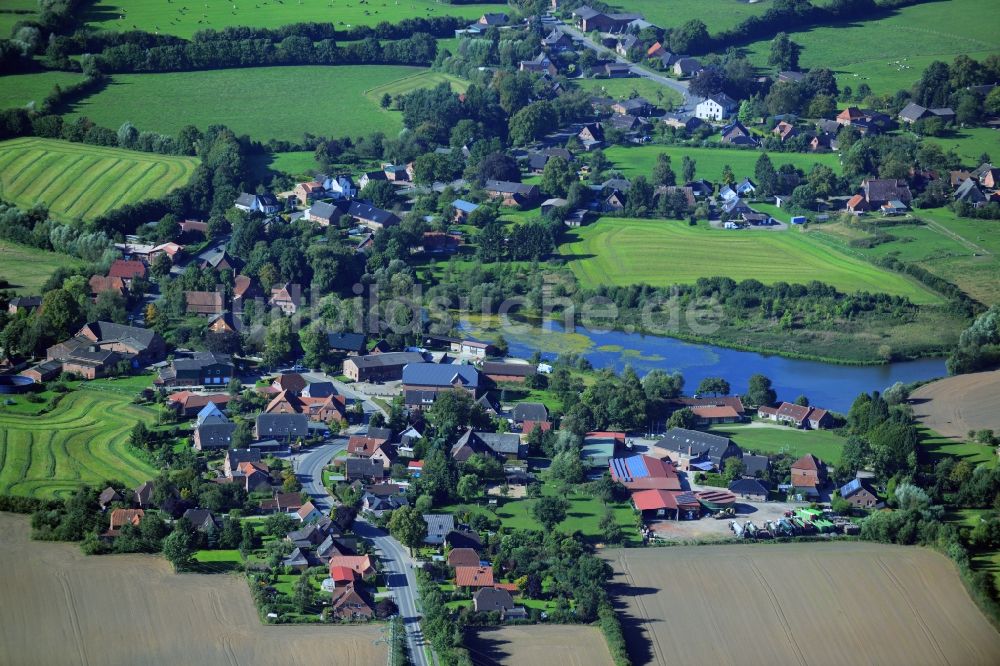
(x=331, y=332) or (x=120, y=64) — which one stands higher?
(x=120, y=64)

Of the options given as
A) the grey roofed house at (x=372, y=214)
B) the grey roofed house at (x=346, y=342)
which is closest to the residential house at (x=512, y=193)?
the grey roofed house at (x=372, y=214)

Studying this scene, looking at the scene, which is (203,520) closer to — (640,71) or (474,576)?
(474,576)

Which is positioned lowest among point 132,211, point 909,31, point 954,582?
point 954,582

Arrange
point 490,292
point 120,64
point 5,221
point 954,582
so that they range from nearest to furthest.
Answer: point 954,582, point 490,292, point 5,221, point 120,64

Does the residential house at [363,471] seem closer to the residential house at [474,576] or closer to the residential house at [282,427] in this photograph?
the residential house at [282,427]

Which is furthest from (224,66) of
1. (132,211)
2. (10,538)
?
(10,538)

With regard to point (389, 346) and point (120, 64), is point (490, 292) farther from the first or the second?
point (120, 64)

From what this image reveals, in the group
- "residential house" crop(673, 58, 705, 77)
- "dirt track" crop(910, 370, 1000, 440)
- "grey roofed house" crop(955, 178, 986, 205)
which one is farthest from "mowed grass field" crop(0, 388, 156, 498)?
"residential house" crop(673, 58, 705, 77)
